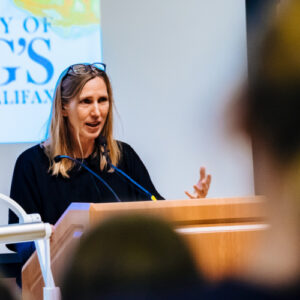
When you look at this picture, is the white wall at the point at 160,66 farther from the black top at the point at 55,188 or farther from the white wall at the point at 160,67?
the black top at the point at 55,188

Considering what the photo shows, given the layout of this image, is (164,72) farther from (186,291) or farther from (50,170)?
(186,291)

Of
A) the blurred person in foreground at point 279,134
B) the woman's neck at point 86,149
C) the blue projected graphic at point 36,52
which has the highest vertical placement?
→ the blue projected graphic at point 36,52

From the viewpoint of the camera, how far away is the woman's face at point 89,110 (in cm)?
186

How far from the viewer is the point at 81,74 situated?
1.88 metres

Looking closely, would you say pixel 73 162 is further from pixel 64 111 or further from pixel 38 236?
pixel 38 236

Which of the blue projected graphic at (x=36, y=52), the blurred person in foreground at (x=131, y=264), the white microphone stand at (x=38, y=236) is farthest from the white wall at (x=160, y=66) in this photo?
the blurred person in foreground at (x=131, y=264)

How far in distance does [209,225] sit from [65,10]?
235 centimetres

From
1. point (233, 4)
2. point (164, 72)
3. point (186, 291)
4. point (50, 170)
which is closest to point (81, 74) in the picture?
point (50, 170)

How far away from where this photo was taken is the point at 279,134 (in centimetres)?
10

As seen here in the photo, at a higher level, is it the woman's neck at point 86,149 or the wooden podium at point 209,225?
the woman's neck at point 86,149

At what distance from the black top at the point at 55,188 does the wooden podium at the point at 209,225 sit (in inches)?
50.1

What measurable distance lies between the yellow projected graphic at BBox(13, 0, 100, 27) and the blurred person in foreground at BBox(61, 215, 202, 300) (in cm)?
246

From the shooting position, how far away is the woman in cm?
180

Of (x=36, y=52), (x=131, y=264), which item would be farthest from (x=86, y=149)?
(x=131, y=264)
